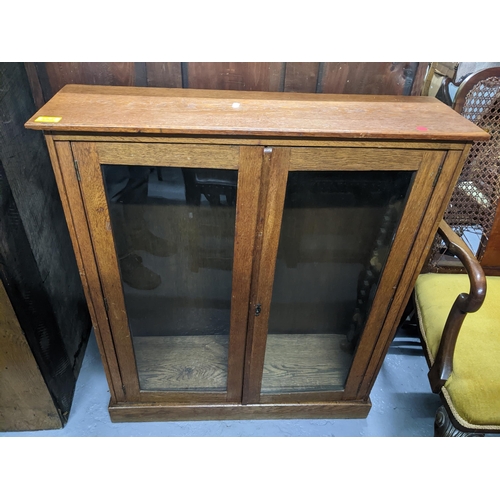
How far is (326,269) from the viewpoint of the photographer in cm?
106

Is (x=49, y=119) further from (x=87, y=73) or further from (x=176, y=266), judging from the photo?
(x=176, y=266)

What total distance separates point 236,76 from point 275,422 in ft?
3.60

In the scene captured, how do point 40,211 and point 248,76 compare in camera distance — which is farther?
point 40,211

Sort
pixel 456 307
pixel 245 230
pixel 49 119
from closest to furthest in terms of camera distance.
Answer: pixel 49 119
pixel 245 230
pixel 456 307

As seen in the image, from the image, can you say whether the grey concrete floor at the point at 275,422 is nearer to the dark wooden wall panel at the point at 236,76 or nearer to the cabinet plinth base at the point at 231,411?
the cabinet plinth base at the point at 231,411

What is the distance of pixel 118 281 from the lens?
97 cm

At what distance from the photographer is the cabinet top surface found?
2.43 feet

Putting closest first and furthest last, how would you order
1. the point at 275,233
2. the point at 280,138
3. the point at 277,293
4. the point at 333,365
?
the point at 280,138 < the point at 275,233 < the point at 277,293 < the point at 333,365

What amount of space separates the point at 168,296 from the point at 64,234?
48 cm

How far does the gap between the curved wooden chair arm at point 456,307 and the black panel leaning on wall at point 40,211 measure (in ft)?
3.69

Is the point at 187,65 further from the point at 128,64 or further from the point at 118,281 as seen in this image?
the point at 118,281

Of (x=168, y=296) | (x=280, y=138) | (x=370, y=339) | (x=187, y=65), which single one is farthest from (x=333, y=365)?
(x=187, y=65)

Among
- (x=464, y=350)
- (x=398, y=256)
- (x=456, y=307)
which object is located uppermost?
(x=398, y=256)

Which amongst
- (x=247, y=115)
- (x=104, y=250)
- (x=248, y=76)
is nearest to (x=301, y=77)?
(x=248, y=76)
